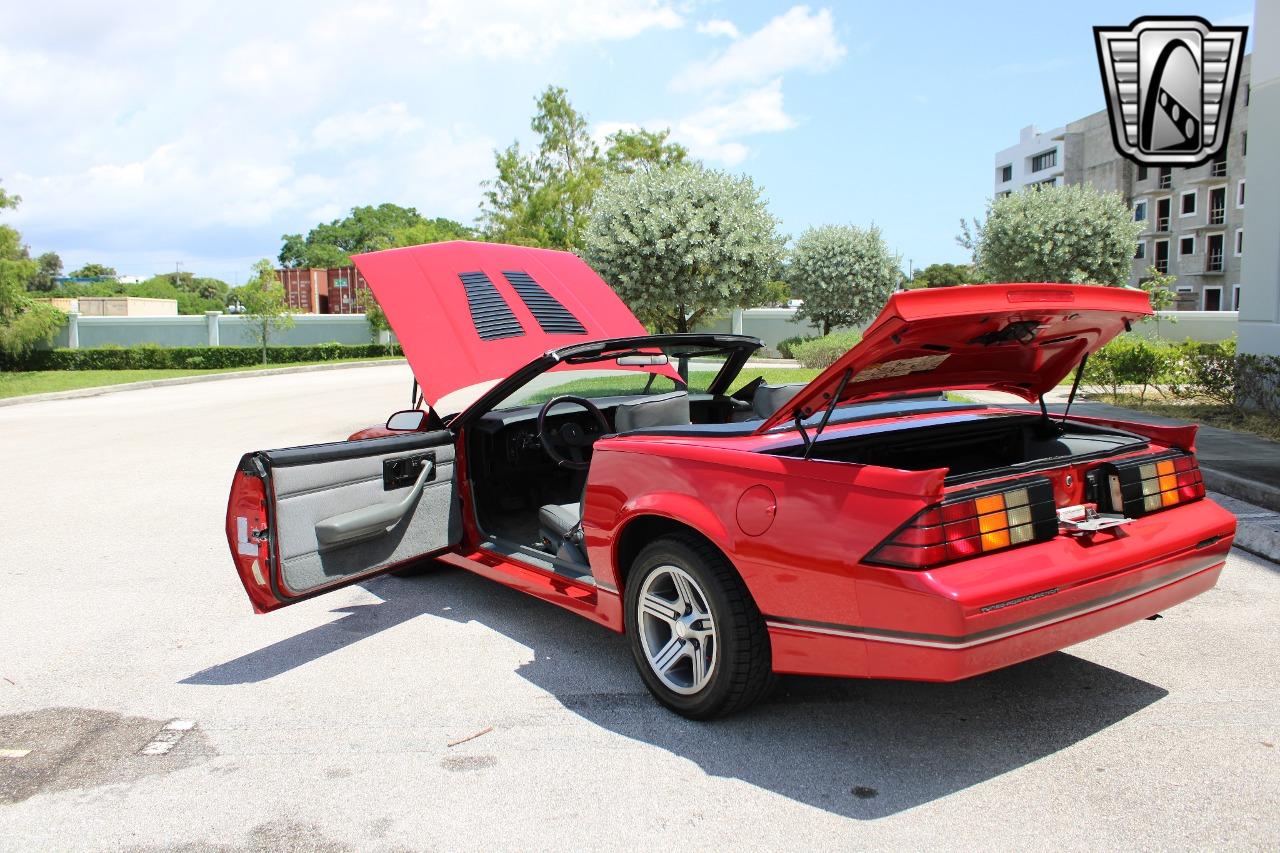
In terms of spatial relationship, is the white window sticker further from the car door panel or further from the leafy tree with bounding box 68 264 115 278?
the leafy tree with bounding box 68 264 115 278

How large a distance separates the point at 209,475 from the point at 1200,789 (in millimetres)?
8934

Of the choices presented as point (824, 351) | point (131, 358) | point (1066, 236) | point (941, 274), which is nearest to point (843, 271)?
point (1066, 236)

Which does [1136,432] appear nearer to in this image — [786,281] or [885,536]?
[885,536]

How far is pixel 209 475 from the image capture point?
9.28 metres

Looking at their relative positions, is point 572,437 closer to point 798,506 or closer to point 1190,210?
point 798,506

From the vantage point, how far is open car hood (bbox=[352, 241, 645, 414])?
4.84 metres

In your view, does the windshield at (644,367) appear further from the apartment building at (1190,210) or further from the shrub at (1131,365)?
the apartment building at (1190,210)

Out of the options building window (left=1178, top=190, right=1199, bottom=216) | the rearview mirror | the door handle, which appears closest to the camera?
the door handle

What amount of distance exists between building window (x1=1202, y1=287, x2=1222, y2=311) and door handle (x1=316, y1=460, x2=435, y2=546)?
6259 cm

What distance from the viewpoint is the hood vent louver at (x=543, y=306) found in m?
5.35

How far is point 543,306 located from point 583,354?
3.53ft

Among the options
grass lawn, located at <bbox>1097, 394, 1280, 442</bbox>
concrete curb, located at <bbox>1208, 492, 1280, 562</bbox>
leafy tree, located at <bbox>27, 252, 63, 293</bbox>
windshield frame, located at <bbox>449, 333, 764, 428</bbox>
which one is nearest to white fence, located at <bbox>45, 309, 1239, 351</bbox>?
grass lawn, located at <bbox>1097, 394, 1280, 442</bbox>

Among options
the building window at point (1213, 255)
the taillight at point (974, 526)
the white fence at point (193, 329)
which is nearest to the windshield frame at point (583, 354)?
the taillight at point (974, 526)

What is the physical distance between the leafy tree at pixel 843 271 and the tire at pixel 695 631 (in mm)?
31806
